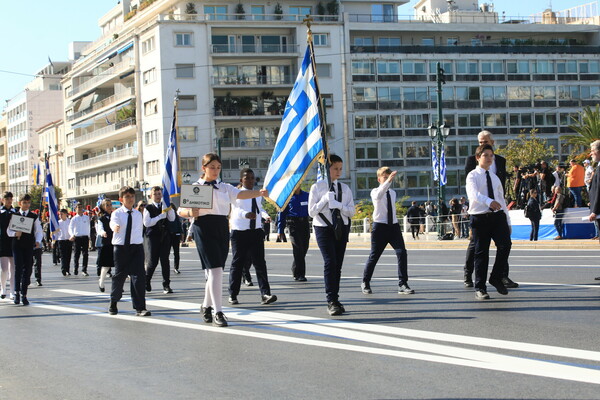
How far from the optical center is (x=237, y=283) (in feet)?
39.1

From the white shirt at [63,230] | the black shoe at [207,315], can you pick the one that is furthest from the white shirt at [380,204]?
the white shirt at [63,230]

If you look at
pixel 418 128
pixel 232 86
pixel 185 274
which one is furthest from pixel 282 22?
pixel 185 274

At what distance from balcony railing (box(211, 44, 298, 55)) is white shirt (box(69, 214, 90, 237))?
164ft

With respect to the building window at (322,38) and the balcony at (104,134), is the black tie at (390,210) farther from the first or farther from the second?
the balcony at (104,134)

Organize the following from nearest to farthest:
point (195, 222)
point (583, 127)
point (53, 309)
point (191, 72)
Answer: point (195, 222) → point (53, 309) → point (583, 127) → point (191, 72)

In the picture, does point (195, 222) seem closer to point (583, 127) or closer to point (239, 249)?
point (239, 249)

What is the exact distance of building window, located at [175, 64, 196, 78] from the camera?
7075 centimetres

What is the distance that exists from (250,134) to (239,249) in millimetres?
61258

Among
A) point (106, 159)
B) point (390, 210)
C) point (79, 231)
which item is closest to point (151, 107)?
point (106, 159)

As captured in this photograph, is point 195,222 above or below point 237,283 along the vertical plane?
above

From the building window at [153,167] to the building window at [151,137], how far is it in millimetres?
1678

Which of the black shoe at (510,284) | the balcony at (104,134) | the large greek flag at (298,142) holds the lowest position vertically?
the black shoe at (510,284)

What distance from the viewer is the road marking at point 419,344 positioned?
6406 millimetres

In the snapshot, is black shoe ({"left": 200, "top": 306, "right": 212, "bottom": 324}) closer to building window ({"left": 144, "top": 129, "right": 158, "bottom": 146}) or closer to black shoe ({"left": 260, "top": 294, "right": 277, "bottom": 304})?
black shoe ({"left": 260, "top": 294, "right": 277, "bottom": 304})
